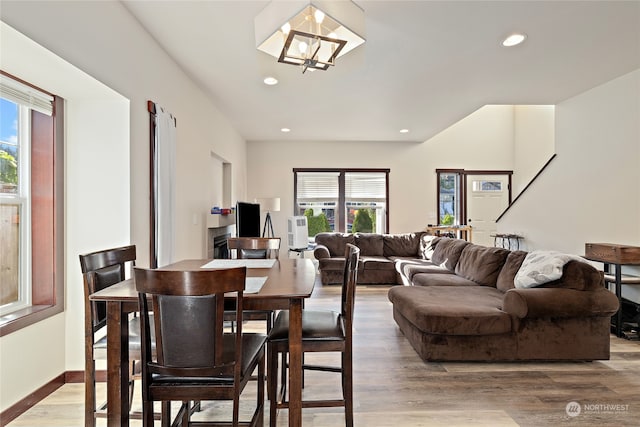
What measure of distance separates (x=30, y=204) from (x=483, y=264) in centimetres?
409

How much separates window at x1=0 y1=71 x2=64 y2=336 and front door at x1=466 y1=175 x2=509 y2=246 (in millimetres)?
7701

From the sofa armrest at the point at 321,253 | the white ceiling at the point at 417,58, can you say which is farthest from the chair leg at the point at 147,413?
the sofa armrest at the point at 321,253

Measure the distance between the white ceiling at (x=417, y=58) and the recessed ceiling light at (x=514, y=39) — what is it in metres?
0.06

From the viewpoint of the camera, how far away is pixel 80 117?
101 inches

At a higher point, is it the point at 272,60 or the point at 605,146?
the point at 272,60

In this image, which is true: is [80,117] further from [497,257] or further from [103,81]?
[497,257]

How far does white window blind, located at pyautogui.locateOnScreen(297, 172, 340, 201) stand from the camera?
26.4 feet

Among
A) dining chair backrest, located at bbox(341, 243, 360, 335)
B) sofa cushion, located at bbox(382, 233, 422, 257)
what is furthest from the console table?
sofa cushion, located at bbox(382, 233, 422, 257)

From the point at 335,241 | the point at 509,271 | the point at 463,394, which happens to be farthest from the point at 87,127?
the point at 335,241

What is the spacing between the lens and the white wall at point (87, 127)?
6.42 ft

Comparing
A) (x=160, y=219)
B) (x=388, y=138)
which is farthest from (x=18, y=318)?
(x=388, y=138)

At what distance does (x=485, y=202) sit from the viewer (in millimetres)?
8242

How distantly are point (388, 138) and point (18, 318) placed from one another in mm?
6717

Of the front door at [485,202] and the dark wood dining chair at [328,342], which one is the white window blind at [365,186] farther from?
the dark wood dining chair at [328,342]
